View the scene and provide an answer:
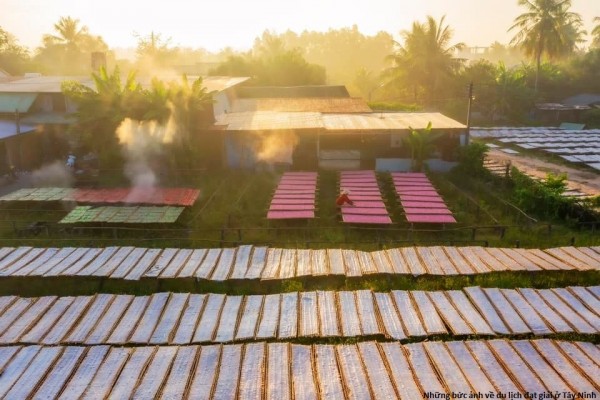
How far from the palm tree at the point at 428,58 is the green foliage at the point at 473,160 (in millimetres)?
29937

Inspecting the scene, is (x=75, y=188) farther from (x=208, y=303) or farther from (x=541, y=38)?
(x=541, y=38)

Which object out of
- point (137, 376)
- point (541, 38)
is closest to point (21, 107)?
point (137, 376)

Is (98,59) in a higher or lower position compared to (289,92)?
higher

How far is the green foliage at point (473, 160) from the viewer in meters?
25.8

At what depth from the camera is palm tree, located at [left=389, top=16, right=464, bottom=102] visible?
53500 mm

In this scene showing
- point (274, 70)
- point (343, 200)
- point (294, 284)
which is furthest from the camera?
point (274, 70)

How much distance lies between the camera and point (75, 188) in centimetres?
2302

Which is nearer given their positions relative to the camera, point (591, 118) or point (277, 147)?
point (277, 147)

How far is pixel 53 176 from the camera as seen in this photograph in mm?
26453

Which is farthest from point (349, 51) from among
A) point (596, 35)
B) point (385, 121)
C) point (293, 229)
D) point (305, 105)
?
point (293, 229)

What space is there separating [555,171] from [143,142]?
25.0m

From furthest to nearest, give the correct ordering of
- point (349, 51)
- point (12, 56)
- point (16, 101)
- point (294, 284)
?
point (349, 51) → point (12, 56) → point (16, 101) → point (294, 284)

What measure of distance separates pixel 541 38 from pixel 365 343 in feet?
189

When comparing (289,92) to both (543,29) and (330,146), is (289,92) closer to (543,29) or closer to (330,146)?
(330,146)
